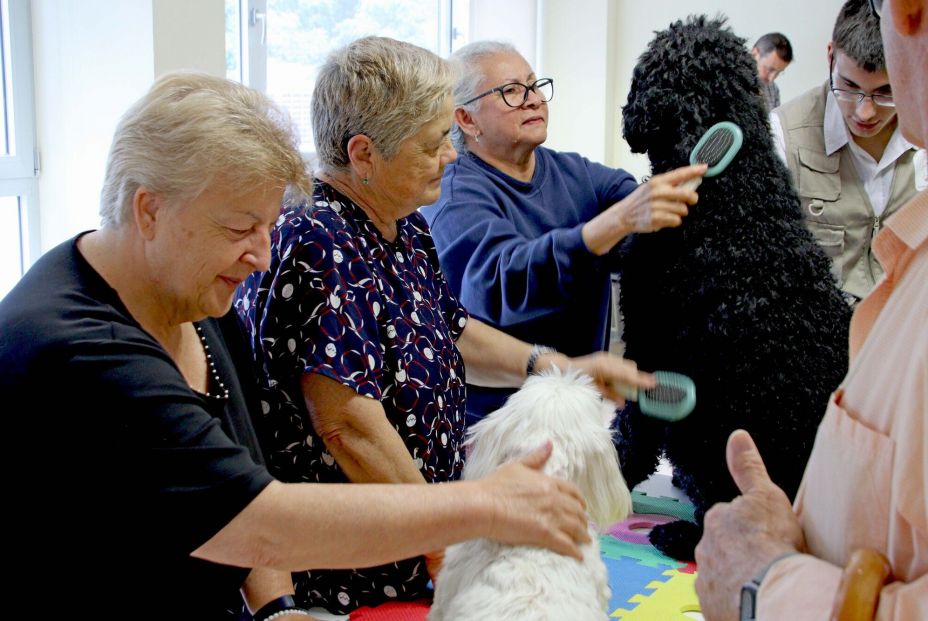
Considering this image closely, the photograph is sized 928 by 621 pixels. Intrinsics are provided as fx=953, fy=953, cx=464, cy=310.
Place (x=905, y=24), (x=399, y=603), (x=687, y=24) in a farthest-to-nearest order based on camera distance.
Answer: (x=687, y=24), (x=399, y=603), (x=905, y=24)

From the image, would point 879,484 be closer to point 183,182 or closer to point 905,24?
point 905,24

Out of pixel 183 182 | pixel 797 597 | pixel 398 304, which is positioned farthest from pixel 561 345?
pixel 797 597

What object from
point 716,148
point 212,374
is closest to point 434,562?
point 212,374

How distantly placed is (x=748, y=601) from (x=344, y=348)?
764 millimetres

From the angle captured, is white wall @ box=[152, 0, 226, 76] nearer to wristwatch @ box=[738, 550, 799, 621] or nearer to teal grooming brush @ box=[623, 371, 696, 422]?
teal grooming brush @ box=[623, 371, 696, 422]

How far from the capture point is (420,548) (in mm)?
1243

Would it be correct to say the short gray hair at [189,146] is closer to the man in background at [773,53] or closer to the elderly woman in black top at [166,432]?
the elderly woman in black top at [166,432]

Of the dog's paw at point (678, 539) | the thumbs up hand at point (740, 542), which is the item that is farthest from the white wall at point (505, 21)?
the thumbs up hand at point (740, 542)

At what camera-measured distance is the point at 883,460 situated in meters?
0.88

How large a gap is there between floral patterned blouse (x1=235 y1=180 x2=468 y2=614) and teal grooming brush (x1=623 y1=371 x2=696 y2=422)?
1.52 feet

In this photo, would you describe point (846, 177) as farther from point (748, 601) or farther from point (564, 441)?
point (748, 601)

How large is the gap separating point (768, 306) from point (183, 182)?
3.99ft

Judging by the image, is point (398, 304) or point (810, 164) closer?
point (398, 304)

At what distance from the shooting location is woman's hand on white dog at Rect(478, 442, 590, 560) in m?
1.28
